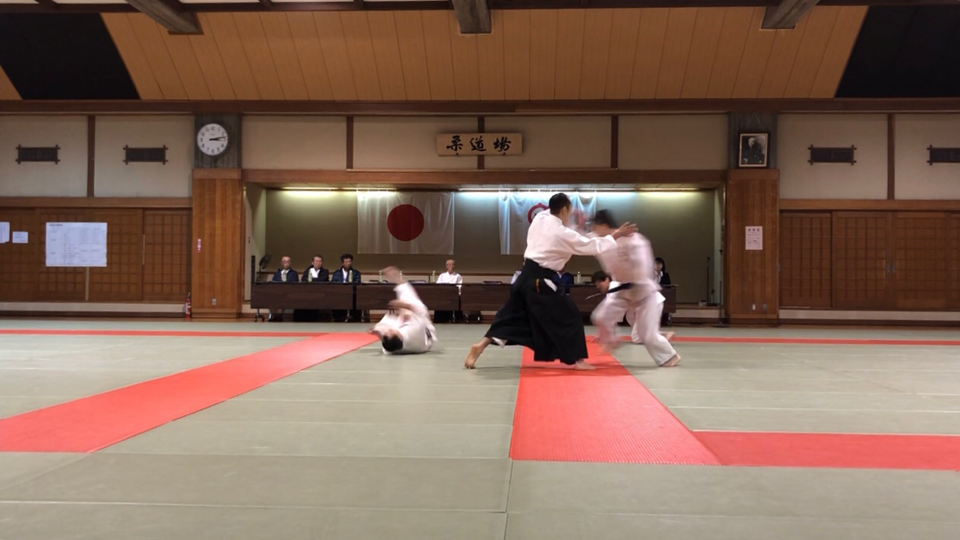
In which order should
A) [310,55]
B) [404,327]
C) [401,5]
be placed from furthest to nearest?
1. [310,55]
2. [401,5]
3. [404,327]

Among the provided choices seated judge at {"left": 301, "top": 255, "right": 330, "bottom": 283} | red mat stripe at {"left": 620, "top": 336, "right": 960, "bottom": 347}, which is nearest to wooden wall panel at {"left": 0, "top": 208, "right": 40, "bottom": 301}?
seated judge at {"left": 301, "top": 255, "right": 330, "bottom": 283}

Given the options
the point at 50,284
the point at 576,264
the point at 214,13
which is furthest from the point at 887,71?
the point at 50,284

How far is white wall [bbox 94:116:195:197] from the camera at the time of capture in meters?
11.7

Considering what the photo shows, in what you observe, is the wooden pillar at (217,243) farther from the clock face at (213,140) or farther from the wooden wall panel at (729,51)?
the wooden wall panel at (729,51)

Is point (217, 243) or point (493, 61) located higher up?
point (493, 61)

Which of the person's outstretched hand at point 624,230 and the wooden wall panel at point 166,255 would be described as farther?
the wooden wall panel at point 166,255

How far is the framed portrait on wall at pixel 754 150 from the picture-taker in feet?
36.0

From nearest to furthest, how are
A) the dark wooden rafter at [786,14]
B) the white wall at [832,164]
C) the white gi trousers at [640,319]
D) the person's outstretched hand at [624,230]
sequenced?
the person's outstretched hand at [624,230], the white gi trousers at [640,319], the dark wooden rafter at [786,14], the white wall at [832,164]

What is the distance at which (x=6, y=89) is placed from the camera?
37.2 ft

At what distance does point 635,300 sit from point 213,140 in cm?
886

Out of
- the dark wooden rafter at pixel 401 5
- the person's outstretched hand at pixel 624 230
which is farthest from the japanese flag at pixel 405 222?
the person's outstretched hand at pixel 624 230

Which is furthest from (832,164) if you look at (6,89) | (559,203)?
(6,89)

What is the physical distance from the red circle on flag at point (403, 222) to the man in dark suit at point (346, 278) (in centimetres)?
108

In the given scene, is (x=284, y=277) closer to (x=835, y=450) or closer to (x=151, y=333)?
(x=151, y=333)
